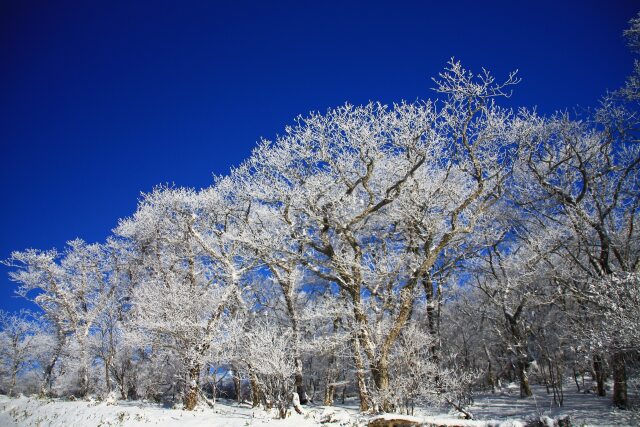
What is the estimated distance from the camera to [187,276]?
19.0 metres

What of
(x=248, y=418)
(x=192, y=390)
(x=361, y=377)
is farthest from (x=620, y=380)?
(x=192, y=390)

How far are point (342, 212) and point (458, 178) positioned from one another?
512 centimetres

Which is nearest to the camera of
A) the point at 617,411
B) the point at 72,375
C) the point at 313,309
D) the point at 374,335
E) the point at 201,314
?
the point at 617,411

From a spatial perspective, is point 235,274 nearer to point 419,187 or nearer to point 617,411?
point 419,187

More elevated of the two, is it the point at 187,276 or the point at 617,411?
the point at 187,276

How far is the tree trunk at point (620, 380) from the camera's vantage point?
35.4ft

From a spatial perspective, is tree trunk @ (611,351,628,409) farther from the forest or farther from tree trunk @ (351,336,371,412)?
tree trunk @ (351,336,371,412)

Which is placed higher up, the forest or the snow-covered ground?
the forest

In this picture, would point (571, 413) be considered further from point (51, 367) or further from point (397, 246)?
point (51, 367)

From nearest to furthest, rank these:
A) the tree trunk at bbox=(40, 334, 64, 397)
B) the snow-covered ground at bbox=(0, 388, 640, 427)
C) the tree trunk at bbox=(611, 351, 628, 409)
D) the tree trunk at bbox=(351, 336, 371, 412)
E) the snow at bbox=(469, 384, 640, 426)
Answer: the snow at bbox=(469, 384, 640, 426), the snow-covered ground at bbox=(0, 388, 640, 427), the tree trunk at bbox=(611, 351, 628, 409), the tree trunk at bbox=(351, 336, 371, 412), the tree trunk at bbox=(40, 334, 64, 397)

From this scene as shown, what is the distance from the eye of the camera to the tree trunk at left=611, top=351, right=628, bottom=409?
35.4ft

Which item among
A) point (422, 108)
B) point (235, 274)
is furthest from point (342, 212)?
point (235, 274)

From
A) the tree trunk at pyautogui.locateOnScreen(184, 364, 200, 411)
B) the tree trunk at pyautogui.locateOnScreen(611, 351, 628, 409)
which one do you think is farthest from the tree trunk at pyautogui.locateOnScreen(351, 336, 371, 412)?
the tree trunk at pyautogui.locateOnScreen(611, 351, 628, 409)

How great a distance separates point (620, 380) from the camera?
11.2m
